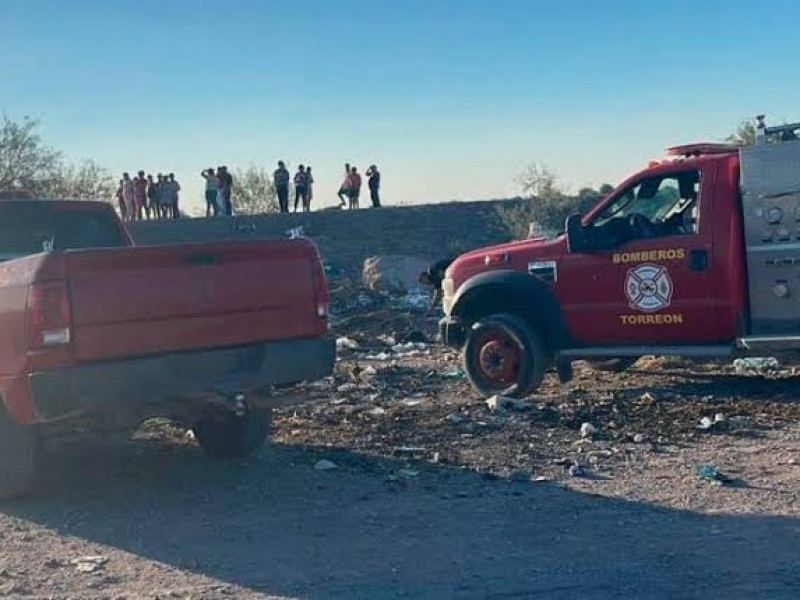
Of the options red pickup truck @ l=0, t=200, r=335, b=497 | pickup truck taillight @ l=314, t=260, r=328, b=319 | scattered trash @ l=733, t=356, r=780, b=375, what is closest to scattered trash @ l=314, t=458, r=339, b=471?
red pickup truck @ l=0, t=200, r=335, b=497

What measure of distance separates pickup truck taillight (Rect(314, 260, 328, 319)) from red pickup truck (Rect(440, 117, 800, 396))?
3.61 meters

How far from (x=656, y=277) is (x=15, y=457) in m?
5.89

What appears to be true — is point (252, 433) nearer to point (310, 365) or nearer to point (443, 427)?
point (310, 365)

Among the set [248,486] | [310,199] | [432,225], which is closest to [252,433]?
[248,486]

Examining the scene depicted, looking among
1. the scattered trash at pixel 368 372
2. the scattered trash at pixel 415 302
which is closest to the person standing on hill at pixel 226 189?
the scattered trash at pixel 415 302

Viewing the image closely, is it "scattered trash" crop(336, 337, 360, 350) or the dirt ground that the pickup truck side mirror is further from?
"scattered trash" crop(336, 337, 360, 350)

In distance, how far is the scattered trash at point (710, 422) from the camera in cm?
1066

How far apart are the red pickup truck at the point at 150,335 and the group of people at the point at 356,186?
30626mm

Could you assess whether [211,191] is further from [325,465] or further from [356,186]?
[325,465]

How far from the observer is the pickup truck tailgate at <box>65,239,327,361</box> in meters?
7.91

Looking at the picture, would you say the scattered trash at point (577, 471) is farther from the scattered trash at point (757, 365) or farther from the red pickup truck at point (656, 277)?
the scattered trash at point (757, 365)

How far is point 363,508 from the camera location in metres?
8.26

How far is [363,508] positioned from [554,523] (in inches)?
49.3

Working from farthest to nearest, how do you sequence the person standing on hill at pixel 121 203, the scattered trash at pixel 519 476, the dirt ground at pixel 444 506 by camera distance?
the person standing on hill at pixel 121 203 → the scattered trash at pixel 519 476 → the dirt ground at pixel 444 506
